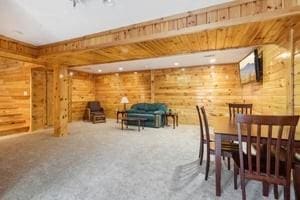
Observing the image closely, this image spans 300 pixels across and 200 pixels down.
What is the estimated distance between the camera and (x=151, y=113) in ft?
22.0

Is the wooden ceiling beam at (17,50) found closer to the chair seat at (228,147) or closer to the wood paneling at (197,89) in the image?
the chair seat at (228,147)

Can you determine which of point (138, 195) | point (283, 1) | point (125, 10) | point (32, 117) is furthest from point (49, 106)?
point (283, 1)

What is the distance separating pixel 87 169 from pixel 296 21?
3.56 metres

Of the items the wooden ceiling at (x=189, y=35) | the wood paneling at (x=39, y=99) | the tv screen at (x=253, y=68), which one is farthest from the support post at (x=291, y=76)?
the wood paneling at (x=39, y=99)

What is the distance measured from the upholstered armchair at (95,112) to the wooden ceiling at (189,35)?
379 centimetres

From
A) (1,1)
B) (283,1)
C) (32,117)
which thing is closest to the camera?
(283,1)

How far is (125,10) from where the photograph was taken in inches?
105

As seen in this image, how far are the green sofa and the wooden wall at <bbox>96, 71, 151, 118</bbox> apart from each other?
0.90m

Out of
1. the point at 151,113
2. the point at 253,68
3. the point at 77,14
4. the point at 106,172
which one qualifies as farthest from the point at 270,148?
the point at 151,113

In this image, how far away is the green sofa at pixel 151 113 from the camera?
655cm

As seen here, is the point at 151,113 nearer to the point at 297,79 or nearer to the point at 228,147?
the point at 228,147

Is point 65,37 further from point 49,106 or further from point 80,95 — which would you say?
point 80,95

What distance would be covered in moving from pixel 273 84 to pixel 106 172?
3329 millimetres

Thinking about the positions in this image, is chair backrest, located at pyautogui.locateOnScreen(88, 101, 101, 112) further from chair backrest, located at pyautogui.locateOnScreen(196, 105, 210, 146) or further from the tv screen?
chair backrest, located at pyautogui.locateOnScreen(196, 105, 210, 146)
